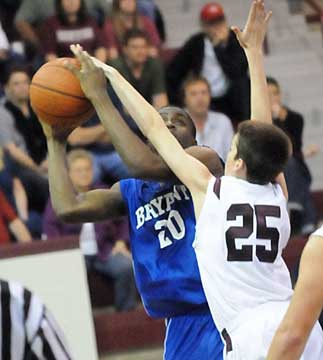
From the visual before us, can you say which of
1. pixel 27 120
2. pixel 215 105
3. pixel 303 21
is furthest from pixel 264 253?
pixel 303 21

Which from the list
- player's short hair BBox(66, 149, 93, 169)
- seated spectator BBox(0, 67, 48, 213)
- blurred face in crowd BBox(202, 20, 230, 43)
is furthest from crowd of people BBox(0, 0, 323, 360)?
blurred face in crowd BBox(202, 20, 230, 43)

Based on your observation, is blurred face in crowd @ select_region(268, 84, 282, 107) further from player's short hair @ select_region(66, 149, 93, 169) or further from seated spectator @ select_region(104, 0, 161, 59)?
player's short hair @ select_region(66, 149, 93, 169)

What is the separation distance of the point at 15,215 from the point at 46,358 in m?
5.63

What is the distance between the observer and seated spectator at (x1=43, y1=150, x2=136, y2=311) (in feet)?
26.6

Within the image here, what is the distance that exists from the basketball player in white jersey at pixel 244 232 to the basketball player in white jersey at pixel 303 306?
0.82 m

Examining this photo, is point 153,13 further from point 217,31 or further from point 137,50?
point 137,50

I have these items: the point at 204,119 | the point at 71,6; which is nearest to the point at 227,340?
the point at 204,119

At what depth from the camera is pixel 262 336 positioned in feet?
13.5

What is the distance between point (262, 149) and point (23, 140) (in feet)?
16.4

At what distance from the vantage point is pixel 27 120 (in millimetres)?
8930

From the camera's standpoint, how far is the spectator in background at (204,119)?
9000 mm

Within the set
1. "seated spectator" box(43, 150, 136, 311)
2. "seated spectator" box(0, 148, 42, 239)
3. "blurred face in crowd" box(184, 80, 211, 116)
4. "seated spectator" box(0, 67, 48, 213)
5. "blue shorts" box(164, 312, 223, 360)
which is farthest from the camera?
"blurred face in crowd" box(184, 80, 211, 116)

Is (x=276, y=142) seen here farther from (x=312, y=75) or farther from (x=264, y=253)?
(x=312, y=75)

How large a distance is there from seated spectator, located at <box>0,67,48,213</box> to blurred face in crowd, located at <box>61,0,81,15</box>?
97cm
